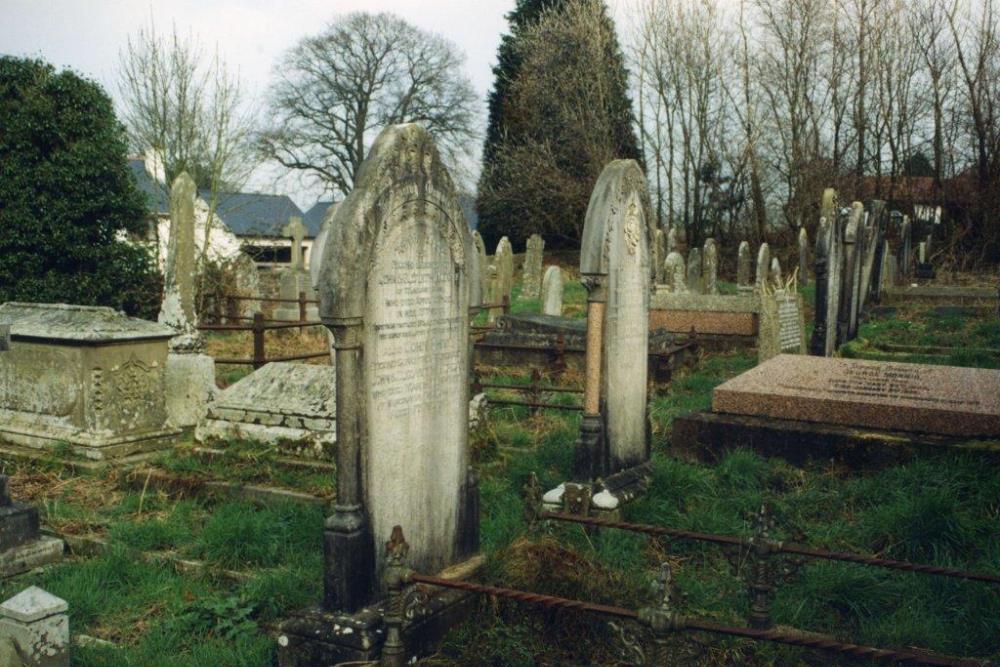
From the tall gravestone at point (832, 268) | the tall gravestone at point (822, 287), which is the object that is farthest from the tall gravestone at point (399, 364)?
the tall gravestone at point (832, 268)

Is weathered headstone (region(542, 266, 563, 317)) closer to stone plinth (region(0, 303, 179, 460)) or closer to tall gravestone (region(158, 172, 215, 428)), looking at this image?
tall gravestone (region(158, 172, 215, 428))

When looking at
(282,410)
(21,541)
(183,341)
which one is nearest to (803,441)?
(282,410)

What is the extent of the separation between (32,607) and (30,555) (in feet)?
6.79

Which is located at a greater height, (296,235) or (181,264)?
(296,235)

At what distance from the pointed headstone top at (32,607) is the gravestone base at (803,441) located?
515cm

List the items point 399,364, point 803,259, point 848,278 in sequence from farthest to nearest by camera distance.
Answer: point 803,259, point 848,278, point 399,364

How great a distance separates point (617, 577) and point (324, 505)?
259 cm

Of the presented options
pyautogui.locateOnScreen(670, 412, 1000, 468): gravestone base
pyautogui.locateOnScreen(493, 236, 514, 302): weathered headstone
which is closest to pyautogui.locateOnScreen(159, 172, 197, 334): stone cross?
pyautogui.locateOnScreen(670, 412, 1000, 468): gravestone base

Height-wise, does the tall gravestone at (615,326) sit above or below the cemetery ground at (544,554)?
above

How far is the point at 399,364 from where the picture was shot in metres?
4.24

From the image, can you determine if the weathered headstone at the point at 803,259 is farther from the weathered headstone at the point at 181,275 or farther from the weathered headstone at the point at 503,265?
the weathered headstone at the point at 181,275

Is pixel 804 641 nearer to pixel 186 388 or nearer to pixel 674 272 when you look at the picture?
pixel 186 388

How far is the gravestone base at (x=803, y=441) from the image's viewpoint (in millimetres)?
6754

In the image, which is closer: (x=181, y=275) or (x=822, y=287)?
(x=181, y=275)
